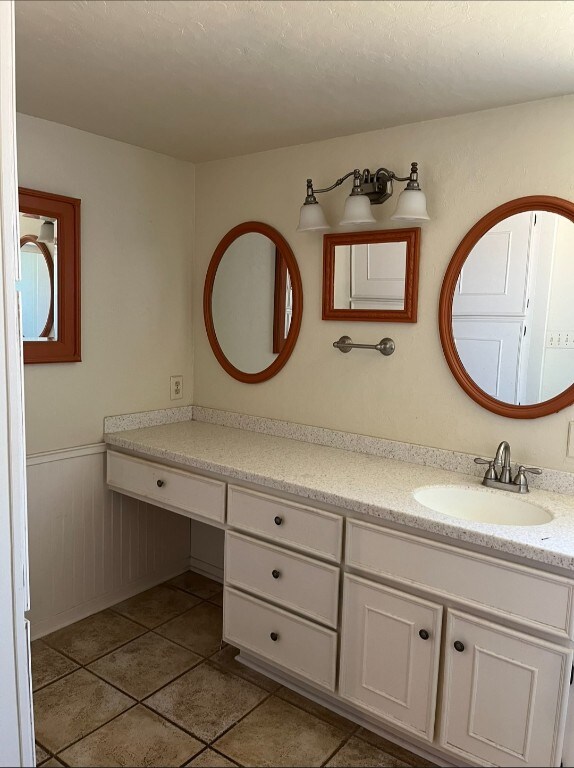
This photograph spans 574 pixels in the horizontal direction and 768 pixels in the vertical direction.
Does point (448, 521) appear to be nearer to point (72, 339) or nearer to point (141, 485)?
point (141, 485)

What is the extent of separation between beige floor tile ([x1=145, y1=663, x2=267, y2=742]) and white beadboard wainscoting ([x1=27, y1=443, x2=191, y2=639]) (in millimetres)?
663

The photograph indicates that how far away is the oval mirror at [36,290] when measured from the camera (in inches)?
91.8

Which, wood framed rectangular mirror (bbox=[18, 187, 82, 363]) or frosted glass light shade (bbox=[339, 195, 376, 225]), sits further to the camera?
wood framed rectangular mirror (bbox=[18, 187, 82, 363])

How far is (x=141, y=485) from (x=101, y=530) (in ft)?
1.18

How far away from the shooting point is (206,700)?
213 cm

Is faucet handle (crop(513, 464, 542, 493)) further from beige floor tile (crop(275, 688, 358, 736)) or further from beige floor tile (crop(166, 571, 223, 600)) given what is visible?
beige floor tile (crop(166, 571, 223, 600))

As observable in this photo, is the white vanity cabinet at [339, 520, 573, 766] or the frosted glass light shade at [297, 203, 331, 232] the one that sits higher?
the frosted glass light shade at [297, 203, 331, 232]

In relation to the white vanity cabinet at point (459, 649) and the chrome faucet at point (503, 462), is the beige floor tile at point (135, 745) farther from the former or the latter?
the chrome faucet at point (503, 462)

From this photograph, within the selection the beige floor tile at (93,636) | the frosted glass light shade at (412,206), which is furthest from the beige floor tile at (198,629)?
the frosted glass light shade at (412,206)

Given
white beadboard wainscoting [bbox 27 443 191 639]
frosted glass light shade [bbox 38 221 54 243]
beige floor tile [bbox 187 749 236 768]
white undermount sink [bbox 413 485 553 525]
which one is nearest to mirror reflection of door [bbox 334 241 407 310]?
white undermount sink [bbox 413 485 553 525]

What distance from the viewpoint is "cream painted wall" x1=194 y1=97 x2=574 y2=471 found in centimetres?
202

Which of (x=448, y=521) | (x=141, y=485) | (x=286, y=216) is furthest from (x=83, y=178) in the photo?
(x=448, y=521)

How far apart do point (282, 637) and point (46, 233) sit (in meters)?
1.76

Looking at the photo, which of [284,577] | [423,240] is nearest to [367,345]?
[423,240]
